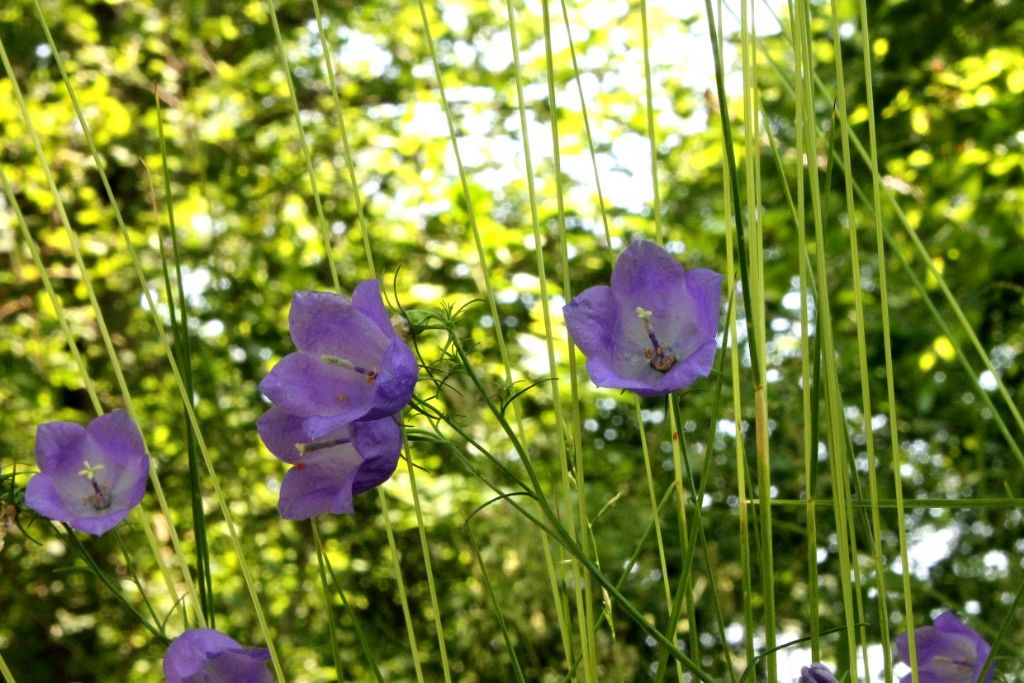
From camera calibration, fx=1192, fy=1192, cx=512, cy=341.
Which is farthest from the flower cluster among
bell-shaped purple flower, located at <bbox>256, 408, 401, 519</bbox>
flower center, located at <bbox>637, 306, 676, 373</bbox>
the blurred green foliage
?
the blurred green foliage

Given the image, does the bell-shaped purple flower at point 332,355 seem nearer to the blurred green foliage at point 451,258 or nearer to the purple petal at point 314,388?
the purple petal at point 314,388

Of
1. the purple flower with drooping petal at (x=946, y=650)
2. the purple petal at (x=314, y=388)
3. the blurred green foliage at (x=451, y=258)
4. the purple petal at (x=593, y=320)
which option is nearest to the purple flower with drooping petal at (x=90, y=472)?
the purple petal at (x=314, y=388)

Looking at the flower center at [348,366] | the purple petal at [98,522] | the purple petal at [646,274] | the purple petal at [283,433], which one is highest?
the purple petal at [646,274]

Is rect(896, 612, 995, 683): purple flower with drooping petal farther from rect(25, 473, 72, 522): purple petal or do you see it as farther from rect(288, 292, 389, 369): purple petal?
rect(25, 473, 72, 522): purple petal

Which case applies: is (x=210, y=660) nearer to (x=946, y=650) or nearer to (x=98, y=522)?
(x=98, y=522)

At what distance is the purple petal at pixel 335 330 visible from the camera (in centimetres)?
48

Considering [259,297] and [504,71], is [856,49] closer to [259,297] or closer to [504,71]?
[504,71]

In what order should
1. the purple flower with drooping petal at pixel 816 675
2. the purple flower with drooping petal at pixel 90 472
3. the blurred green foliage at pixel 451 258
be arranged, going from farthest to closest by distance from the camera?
the blurred green foliage at pixel 451 258
the purple flower with drooping petal at pixel 90 472
the purple flower with drooping petal at pixel 816 675

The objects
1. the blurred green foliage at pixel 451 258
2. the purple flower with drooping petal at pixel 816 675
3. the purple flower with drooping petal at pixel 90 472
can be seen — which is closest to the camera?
the purple flower with drooping petal at pixel 816 675

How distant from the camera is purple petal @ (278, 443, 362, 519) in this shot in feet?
1.60

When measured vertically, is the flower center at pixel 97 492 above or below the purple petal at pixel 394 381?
above

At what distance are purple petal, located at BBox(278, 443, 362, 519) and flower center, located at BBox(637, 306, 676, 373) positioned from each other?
13cm

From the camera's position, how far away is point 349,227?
2244 mm

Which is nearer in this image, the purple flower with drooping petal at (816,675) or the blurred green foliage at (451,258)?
the purple flower with drooping petal at (816,675)
